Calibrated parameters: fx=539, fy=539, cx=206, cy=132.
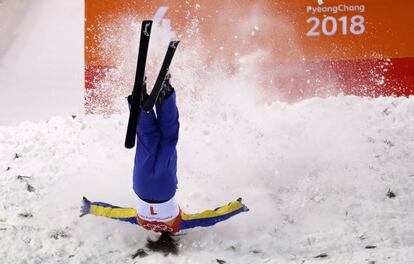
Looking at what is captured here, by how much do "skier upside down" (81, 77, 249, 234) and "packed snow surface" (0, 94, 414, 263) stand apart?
14cm

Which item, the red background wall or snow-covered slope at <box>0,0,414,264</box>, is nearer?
snow-covered slope at <box>0,0,414,264</box>

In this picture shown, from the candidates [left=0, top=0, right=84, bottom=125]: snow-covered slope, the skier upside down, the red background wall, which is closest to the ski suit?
the skier upside down

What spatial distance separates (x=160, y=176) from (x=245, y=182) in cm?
96

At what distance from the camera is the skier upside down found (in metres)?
2.80

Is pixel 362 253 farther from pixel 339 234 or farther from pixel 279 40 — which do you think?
pixel 279 40

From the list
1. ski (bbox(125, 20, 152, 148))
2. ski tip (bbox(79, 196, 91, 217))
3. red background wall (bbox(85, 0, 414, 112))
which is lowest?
ski tip (bbox(79, 196, 91, 217))

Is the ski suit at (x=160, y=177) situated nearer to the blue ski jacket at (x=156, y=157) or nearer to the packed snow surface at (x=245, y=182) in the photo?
the blue ski jacket at (x=156, y=157)

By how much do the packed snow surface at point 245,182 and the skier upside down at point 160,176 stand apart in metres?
0.14

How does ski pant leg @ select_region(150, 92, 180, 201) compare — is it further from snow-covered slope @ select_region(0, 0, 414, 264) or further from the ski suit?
snow-covered slope @ select_region(0, 0, 414, 264)

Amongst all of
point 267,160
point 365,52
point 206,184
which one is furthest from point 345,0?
point 206,184

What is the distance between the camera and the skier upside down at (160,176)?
280 cm

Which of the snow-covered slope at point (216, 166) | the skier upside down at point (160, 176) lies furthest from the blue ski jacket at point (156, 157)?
the snow-covered slope at point (216, 166)

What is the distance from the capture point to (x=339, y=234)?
9.50 ft

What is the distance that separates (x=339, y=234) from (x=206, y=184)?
1058 millimetres
